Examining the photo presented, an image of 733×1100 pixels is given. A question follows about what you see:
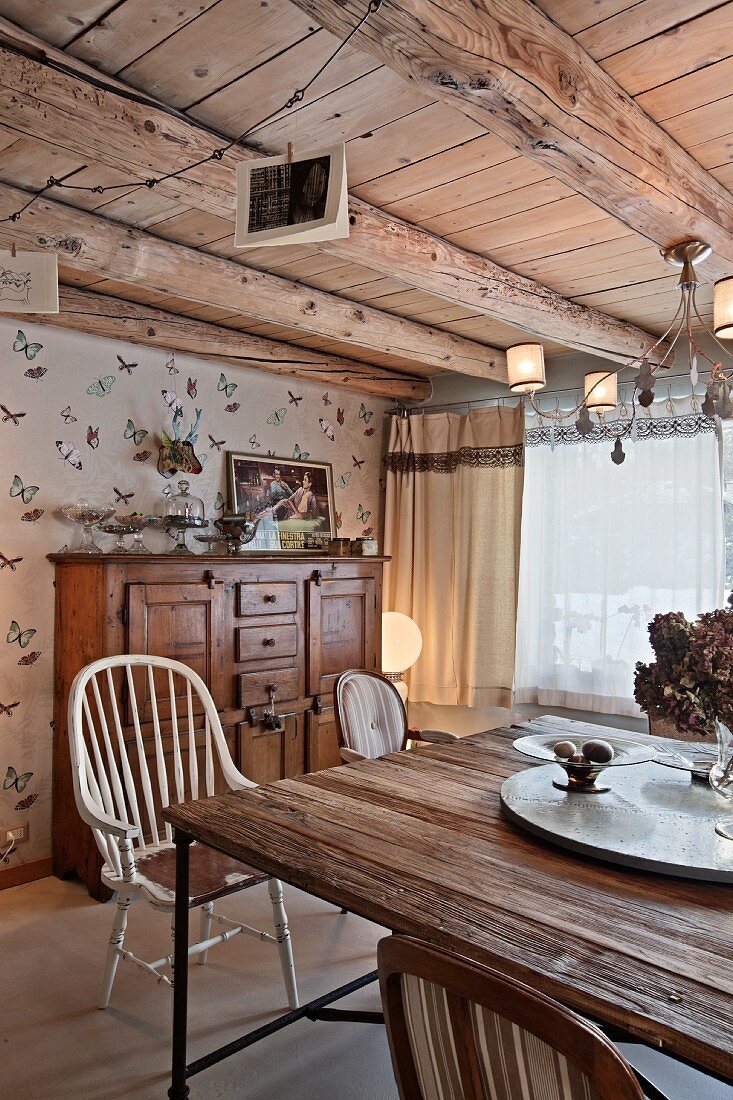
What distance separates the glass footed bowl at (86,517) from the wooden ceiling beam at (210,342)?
0.78 m

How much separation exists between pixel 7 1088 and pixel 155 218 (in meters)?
2.60

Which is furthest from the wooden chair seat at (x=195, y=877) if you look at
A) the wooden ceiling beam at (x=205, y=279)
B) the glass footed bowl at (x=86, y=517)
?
the wooden ceiling beam at (x=205, y=279)

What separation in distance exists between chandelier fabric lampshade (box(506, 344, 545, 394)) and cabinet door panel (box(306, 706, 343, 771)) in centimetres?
200

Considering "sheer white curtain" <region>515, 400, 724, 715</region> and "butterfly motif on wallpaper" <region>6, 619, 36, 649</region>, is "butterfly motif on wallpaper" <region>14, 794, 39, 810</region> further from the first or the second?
"sheer white curtain" <region>515, 400, 724, 715</region>

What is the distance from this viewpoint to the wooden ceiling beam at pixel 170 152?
167cm

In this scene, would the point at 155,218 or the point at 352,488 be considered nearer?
the point at 155,218

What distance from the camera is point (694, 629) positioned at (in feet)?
6.20

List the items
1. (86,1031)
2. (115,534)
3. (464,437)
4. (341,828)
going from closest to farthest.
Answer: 1. (341,828)
2. (86,1031)
3. (115,534)
4. (464,437)

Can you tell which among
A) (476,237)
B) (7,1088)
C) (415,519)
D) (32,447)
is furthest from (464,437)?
(7,1088)

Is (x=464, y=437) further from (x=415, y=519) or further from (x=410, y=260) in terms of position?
(x=410, y=260)

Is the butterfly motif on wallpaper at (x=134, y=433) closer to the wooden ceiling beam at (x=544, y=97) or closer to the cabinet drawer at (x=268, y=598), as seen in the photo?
the cabinet drawer at (x=268, y=598)

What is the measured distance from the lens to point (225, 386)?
418 cm

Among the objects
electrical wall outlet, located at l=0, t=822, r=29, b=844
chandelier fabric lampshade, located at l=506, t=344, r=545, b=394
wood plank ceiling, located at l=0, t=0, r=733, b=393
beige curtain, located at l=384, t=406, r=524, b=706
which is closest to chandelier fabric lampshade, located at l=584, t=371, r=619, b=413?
chandelier fabric lampshade, located at l=506, t=344, r=545, b=394

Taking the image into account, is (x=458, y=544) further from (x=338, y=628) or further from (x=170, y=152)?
(x=170, y=152)
